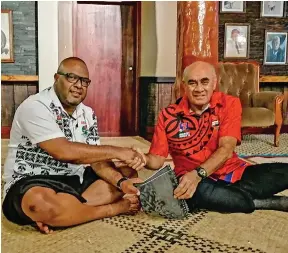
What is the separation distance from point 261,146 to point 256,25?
2115 millimetres

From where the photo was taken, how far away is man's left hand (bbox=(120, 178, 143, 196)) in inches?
82.4

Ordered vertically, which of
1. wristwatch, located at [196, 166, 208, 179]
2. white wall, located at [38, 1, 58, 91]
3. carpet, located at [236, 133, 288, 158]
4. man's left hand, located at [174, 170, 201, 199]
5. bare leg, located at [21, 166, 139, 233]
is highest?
white wall, located at [38, 1, 58, 91]

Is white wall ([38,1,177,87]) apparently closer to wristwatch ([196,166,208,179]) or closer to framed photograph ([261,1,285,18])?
framed photograph ([261,1,285,18])

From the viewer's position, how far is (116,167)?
2.24 meters

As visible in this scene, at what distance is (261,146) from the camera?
492 centimetres

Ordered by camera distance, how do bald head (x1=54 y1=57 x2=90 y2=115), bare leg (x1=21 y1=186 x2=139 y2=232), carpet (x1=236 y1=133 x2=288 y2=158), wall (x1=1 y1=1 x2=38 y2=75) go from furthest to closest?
wall (x1=1 y1=1 x2=38 y2=75) → carpet (x1=236 y1=133 x2=288 y2=158) → bald head (x1=54 y1=57 x2=90 y2=115) → bare leg (x1=21 y1=186 x2=139 y2=232)

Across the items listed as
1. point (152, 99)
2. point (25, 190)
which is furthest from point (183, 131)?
point (152, 99)

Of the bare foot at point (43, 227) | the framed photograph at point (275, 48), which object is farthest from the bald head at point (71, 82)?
the framed photograph at point (275, 48)

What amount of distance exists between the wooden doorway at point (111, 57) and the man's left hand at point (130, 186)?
390 cm

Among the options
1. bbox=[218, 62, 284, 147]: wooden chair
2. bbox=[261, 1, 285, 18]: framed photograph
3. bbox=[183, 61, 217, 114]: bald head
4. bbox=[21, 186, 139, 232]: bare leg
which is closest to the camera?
bbox=[21, 186, 139, 232]: bare leg

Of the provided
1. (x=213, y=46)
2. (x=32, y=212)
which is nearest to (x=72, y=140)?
(x=32, y=212)

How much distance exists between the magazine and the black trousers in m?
0.12

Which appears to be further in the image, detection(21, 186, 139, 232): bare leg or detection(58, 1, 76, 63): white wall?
detection(58, 1, 76, 63): white wall

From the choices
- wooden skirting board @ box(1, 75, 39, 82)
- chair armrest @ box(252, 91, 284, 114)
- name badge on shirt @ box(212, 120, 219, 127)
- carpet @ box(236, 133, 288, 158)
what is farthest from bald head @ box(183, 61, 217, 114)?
wooden skirting board @ box(1, 75, 39, 82)
